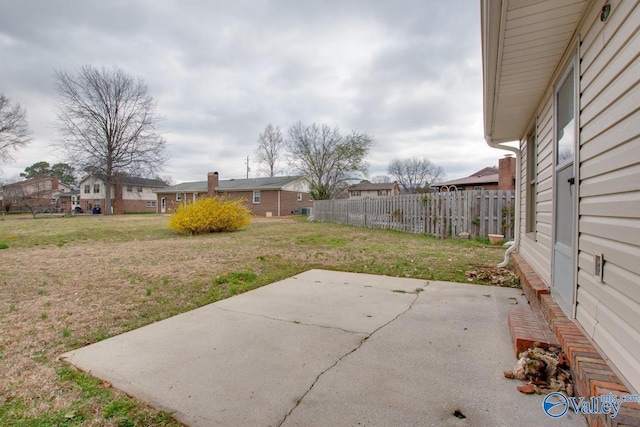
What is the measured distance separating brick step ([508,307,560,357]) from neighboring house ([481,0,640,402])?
0.21 meters

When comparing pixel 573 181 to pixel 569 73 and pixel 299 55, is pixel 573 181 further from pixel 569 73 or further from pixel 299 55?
pixel 299 55

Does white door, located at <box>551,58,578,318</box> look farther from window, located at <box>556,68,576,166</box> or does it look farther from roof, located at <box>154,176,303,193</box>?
roof, located at <box>154,176,303,193</box>

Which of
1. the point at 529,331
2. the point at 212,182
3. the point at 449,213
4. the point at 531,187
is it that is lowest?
the point at 529,331

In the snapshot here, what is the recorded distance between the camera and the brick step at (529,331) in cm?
229

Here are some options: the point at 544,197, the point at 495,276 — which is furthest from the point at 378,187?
the point at 544,197

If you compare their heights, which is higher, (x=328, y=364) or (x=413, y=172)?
(x=413, y=172)

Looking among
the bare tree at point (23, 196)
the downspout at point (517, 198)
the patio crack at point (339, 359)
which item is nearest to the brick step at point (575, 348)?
the patio crack at point (339, 359)

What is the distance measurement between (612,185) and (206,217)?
12.0 m

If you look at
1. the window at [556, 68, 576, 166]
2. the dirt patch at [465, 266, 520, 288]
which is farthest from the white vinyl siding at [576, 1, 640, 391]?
Answer: the dirt patch at [465, 266, 520, 288]

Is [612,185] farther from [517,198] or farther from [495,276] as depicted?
[517,198]

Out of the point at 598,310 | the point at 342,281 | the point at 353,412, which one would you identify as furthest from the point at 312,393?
the point at 342,281

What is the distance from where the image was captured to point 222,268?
577 centimetres

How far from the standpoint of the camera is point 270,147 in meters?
43.8

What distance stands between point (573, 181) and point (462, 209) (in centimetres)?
791
